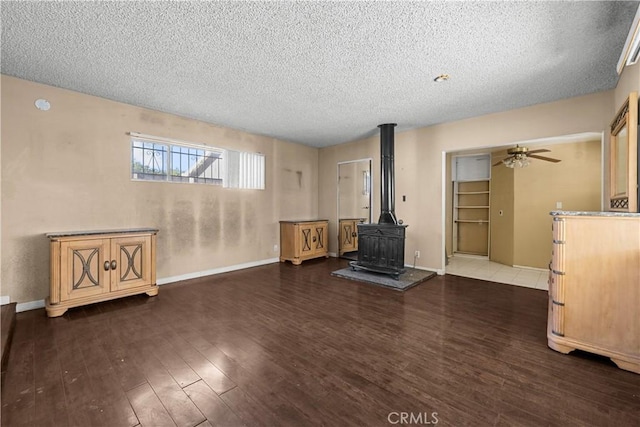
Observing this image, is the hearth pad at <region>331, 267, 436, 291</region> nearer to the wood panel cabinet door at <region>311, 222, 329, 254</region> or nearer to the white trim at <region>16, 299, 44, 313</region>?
the wood panel cabinet door at <region>311, 222, 329, 254</region>

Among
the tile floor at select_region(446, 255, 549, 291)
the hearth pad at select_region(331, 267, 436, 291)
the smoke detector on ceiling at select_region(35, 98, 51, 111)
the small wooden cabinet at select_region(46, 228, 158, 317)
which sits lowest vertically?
the tile floor at select_region(446, 255, 549, 291)

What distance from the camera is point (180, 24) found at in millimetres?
2082

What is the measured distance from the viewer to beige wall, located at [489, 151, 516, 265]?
5312mm

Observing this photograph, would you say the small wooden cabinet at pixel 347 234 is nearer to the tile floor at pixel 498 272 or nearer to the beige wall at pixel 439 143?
the beige wall at pixel 439 143

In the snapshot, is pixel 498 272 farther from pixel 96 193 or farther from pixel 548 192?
pixel 96 193

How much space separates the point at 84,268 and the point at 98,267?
126 mm

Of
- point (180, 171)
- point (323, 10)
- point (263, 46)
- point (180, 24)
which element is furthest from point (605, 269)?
point (180, 171)

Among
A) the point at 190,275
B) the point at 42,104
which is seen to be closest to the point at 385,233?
the point at 190,275

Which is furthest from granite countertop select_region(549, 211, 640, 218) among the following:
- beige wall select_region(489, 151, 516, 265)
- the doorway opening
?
the doorway opening

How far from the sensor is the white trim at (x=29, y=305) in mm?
3010

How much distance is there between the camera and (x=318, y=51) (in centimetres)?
243

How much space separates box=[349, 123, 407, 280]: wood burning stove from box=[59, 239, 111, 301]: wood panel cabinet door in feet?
11.6

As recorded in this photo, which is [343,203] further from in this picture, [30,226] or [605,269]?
[30,226]

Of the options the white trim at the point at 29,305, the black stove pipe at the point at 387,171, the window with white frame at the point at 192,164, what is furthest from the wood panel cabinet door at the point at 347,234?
the white trim at the point at 29,305
